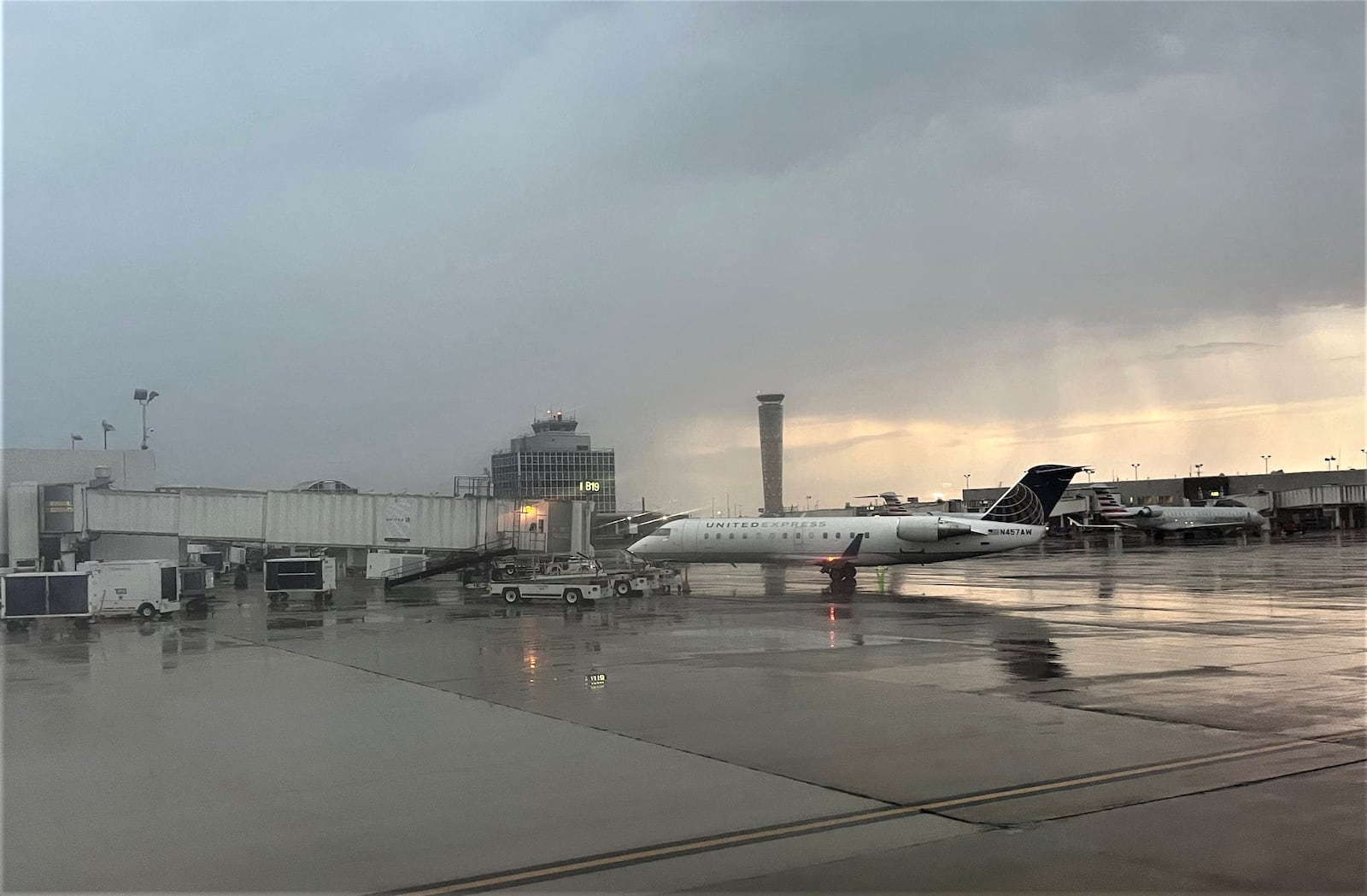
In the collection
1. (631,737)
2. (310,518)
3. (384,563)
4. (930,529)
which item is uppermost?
(310,518)

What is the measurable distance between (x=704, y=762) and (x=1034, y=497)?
143 feet

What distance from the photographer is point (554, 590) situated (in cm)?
4488

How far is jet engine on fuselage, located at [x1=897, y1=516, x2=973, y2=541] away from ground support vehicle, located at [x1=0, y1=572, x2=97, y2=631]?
34.7 metres

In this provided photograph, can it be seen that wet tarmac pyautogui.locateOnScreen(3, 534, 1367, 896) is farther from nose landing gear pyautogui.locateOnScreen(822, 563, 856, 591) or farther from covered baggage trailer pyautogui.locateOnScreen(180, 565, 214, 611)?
nose landing gear pyautogui.locateOnScreen(822, 563, 856, 591)

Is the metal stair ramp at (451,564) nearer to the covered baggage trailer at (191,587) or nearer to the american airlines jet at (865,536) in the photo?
the american airlines jet at (865,536)

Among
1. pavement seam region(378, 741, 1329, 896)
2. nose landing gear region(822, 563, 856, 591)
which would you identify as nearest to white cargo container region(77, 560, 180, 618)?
nose landing gear region(822, 563, 856, 591)

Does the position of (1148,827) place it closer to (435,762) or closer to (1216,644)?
(435,762)

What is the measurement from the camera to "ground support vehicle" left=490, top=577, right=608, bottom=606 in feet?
143

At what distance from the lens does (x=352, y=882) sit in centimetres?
891

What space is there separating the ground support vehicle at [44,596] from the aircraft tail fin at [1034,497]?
40.5 metres

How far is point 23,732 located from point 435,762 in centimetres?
782

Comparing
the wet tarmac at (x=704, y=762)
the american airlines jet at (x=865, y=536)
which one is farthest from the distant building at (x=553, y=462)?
the wet tarmac at (x=704, y=762)

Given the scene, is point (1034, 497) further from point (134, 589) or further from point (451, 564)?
point (134, 589)

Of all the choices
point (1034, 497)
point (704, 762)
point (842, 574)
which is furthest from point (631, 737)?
point (1034, 497)
